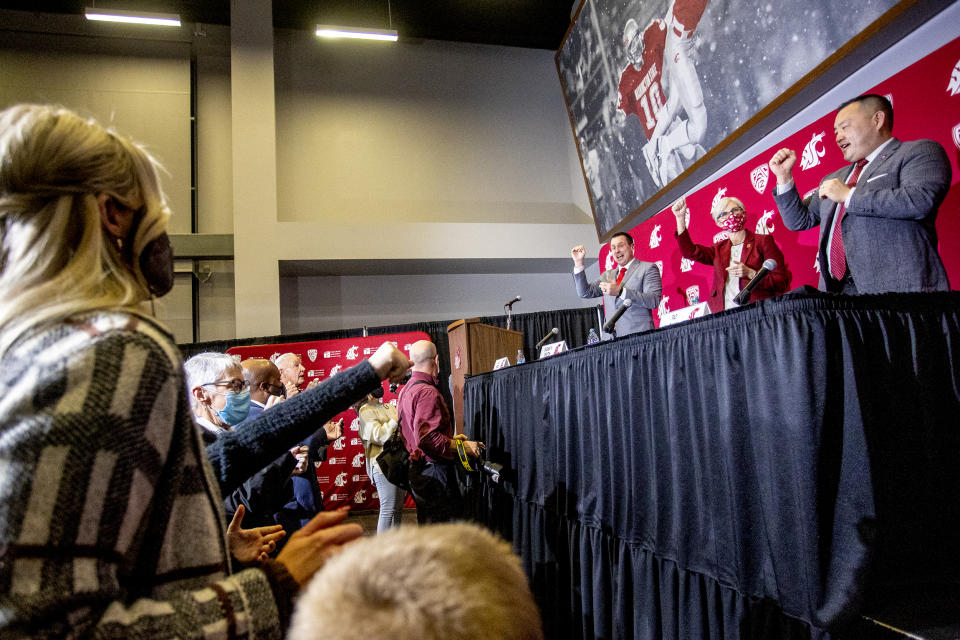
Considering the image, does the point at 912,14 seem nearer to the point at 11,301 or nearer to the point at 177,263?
the point at 11,301

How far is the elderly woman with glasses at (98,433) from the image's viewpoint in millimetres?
Answer: 464

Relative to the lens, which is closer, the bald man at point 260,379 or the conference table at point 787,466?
the conference table at point 787,466

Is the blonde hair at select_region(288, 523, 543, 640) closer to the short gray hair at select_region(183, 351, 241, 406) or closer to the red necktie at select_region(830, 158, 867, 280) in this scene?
the short gray hair at select_region(183, 351, 241, 406)

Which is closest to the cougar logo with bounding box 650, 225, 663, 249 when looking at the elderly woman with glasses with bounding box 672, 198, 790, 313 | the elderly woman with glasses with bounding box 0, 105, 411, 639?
the elderly woman with glasses with bounding box 672, 198, 790, 313

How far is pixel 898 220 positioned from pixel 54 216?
8.30 feet

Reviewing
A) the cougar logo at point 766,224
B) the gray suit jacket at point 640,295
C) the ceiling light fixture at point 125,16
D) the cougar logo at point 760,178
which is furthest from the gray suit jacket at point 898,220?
the ceiling light fixture at point 125,16

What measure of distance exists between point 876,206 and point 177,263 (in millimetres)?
7942

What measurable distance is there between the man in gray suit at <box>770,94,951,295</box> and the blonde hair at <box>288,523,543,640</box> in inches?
87.1

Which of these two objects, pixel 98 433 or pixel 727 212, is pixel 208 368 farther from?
pixel 727 212

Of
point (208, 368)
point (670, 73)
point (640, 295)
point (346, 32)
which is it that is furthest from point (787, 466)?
point (346, 32)

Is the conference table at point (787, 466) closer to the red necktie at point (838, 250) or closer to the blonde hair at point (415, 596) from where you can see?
the blonde hair at point (415, 596)

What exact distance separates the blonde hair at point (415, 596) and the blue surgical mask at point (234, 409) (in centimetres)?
172

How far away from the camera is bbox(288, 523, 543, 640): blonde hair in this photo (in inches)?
16.1

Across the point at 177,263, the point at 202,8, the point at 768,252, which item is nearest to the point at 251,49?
the point at 202,8
